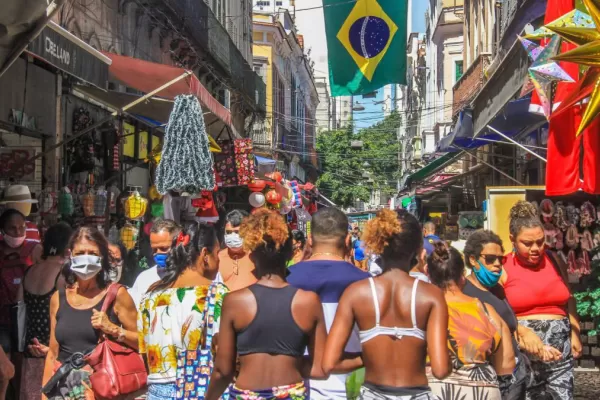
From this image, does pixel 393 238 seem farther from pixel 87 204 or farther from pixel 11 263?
pixel 87 204

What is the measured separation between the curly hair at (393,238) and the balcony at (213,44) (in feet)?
40.1

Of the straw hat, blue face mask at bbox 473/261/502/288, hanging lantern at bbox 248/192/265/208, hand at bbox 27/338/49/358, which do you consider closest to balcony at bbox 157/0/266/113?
hanging lantern at bbox 248/192/265/208

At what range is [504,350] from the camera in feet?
16.5

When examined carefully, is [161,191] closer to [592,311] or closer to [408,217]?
[592,311]

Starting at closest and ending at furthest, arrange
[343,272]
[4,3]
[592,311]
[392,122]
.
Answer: [4,3], [343,272], [592,311], [392,122]

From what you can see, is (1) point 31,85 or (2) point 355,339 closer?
(2) point 355,339

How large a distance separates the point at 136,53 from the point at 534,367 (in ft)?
37.2

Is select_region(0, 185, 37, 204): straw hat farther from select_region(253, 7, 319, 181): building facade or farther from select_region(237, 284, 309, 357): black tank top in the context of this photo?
select_region(253, 7, 319, 181): building facade

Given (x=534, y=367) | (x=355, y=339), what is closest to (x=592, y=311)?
(x=534, y=367)

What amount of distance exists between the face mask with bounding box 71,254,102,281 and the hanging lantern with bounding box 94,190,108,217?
5.85m

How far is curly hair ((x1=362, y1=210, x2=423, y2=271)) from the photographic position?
180 inches

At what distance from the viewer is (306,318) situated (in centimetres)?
438

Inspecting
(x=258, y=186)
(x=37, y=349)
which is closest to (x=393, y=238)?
(x=37, y=349)

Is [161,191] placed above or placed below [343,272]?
above
